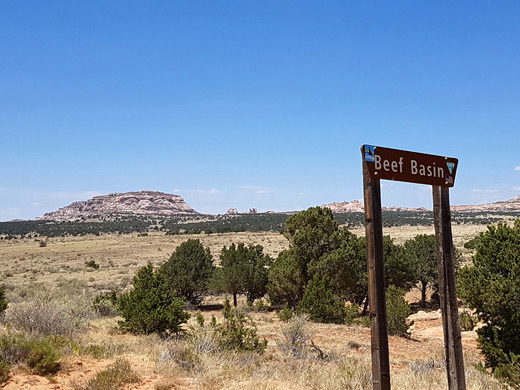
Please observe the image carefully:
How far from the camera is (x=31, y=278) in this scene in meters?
36.2

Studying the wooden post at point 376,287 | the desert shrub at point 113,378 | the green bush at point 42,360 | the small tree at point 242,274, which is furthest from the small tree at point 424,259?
the wooden post at point 376,287

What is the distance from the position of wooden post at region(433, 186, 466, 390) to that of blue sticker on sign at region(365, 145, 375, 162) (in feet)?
4.37

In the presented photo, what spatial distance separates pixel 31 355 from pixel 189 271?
1950cm

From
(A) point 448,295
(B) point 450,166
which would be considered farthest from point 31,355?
(B) point 450,166

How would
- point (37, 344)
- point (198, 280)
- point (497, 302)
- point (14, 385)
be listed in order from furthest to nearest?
point (198, 280), point (497, 302), point (37, 344), point (14, 385)

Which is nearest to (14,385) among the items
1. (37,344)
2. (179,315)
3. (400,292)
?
(37,344)

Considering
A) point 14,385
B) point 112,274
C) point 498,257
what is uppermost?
point 498,257

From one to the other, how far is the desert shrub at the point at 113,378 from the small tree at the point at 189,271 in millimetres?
18823

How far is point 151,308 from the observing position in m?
13.0

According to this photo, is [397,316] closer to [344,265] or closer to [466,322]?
[344,265]

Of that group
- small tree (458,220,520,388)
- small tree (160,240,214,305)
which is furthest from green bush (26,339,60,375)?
small tree (160,240,214,305)

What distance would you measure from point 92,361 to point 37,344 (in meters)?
1.03

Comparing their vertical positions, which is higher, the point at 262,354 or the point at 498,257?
the point at 498,257

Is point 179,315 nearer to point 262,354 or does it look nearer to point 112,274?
point 262,354
